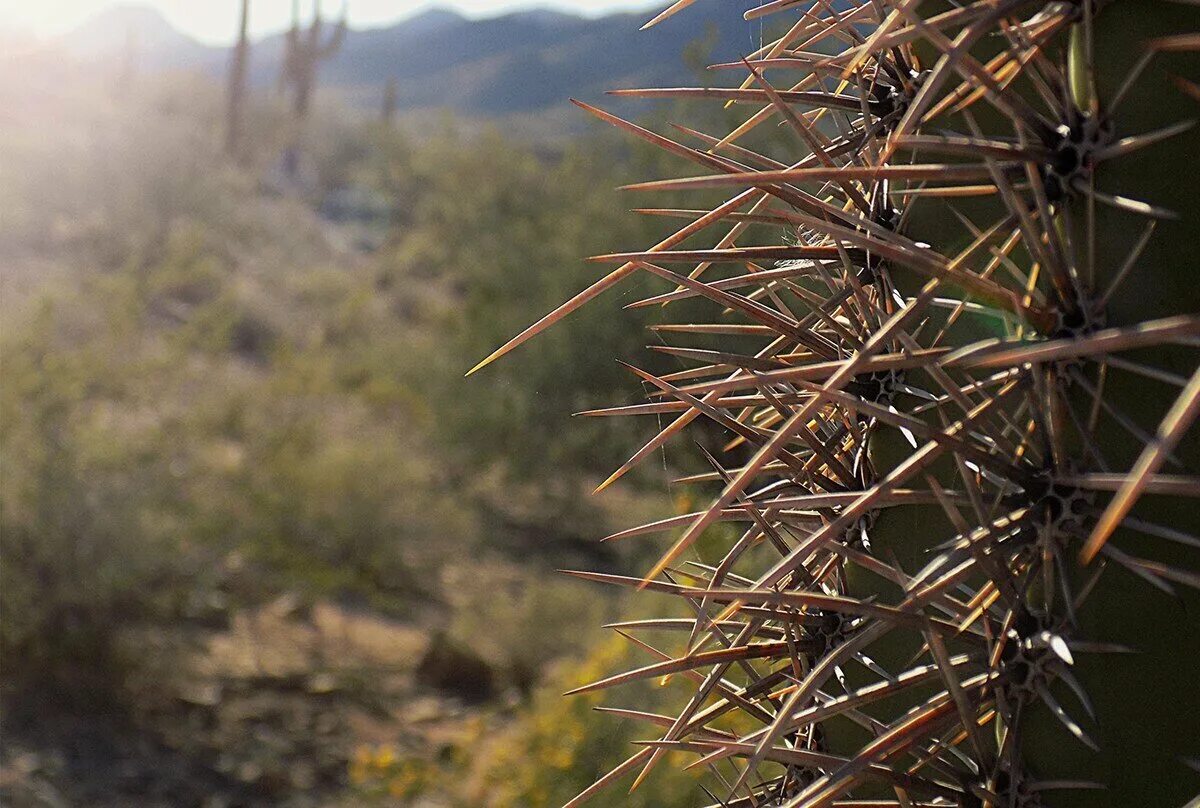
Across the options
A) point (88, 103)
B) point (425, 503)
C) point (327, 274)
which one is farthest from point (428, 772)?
point (88, 103)

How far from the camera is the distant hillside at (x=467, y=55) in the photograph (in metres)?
41.1

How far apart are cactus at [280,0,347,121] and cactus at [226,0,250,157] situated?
2610mm

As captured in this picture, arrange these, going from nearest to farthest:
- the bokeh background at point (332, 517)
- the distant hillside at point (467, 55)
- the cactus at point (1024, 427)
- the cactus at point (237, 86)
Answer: the cactus at point (1024, 427)
the bokeh background at point (332, 517)
the cactus at point (237, 86)
the distant hillside at point (467, 55)

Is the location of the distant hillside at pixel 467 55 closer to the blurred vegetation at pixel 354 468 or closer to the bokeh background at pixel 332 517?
the blurred vegetation at pixel 354 468

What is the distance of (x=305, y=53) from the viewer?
103 feet

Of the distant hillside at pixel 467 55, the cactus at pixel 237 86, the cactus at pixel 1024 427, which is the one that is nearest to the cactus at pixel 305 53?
the cactus at pixel 237 86

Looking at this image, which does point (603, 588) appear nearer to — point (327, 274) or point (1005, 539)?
point (1005, 539)

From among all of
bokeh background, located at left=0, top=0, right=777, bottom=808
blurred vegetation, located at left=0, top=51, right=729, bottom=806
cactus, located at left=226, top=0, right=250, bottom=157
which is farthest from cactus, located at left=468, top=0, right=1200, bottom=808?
cactus, located at left=226, top=0, right=250, bottom=157

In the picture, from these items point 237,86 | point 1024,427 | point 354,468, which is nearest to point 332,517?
point 354,468

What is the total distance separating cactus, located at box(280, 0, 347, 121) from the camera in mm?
30750

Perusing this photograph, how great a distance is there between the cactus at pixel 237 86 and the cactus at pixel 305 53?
261 cm

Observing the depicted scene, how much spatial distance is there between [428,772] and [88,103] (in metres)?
31.0

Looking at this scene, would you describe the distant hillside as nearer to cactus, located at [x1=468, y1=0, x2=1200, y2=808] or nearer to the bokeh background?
the bokeh background

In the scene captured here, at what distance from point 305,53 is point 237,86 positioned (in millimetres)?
3552
